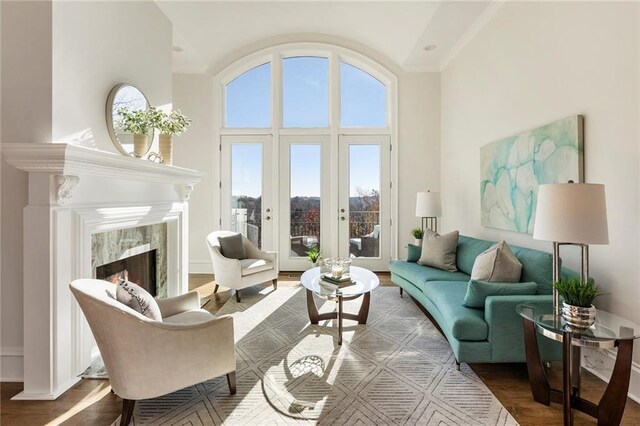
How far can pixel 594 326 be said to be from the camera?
5.50 ft

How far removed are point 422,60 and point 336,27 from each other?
1.50m

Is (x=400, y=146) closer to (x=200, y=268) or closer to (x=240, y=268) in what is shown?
(x=240, y=268)

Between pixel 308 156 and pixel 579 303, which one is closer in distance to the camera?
pixel 579 303

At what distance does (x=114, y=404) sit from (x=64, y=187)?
4.72 feet

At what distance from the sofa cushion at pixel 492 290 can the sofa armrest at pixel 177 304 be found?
217 cm

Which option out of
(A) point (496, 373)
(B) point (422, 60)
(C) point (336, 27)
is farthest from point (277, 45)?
(A) point (496, 373)

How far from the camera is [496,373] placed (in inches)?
87.3

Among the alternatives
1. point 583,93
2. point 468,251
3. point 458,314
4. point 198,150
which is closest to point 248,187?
point 198,150

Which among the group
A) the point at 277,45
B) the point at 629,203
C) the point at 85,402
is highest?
the point at 277,45

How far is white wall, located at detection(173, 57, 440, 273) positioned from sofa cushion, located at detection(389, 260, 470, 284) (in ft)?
4.84

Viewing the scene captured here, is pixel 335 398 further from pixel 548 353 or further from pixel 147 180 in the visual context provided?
pixel 147 180

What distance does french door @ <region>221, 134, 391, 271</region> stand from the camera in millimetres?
5191

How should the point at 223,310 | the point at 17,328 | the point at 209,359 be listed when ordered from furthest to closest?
the point at 223,310
the point at 17,328
the point at 209,359

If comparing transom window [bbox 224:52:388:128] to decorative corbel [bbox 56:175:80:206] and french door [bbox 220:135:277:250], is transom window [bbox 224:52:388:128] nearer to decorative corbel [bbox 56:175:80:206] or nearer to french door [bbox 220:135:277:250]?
french door [bbox 220:135:277:250]
